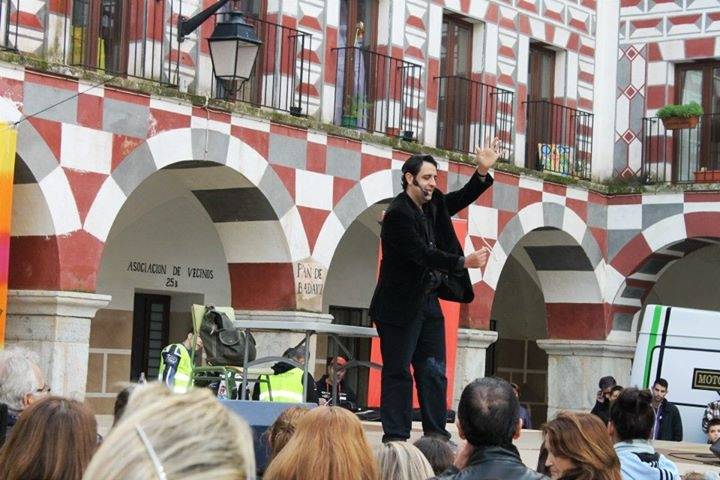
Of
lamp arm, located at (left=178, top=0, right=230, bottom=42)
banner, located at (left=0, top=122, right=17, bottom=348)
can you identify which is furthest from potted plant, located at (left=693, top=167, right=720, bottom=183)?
banner, located at (left=0, top=122, right=17, bottom=348)

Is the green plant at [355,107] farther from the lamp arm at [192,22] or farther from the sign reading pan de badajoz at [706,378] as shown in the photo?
the sign reading pan de badajoz at [706,378]

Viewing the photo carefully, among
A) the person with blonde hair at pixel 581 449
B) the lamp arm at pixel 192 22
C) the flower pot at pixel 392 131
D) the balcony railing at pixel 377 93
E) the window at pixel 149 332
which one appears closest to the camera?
the person with blonde hair at pixel 581 449

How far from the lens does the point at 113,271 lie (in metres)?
16.8

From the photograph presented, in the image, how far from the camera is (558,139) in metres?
19.8

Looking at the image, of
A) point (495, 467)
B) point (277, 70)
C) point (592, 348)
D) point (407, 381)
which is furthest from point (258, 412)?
point (592, 348)

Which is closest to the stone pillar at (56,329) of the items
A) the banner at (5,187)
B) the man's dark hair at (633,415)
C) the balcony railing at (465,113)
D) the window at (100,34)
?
the banner at (5,187)

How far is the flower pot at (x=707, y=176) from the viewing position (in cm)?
1942

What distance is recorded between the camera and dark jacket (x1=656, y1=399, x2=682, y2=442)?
50.7ft

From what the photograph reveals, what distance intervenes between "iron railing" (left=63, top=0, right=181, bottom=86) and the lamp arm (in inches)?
5.0

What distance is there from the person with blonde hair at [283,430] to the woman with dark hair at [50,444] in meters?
1.95

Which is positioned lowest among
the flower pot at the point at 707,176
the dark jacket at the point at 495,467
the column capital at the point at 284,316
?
the dark jacket at the point at 495,467

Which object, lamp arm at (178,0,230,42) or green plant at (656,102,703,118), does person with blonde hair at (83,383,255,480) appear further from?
green plant at (656,102,703,118)

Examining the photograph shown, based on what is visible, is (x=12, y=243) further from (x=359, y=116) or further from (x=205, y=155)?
(x=359, y=116)

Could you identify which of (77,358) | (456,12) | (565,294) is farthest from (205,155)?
(565,294)
